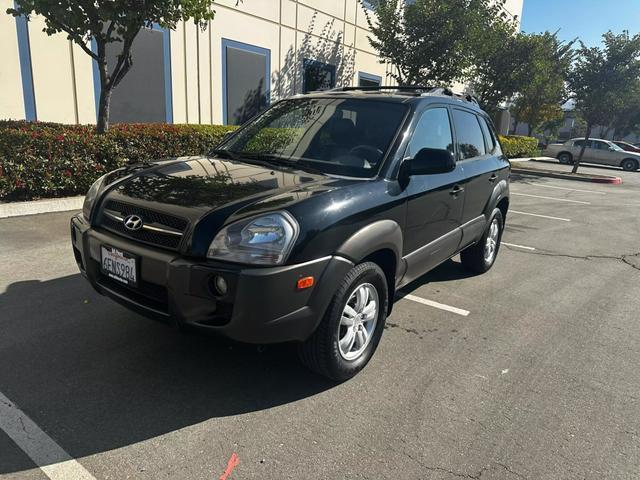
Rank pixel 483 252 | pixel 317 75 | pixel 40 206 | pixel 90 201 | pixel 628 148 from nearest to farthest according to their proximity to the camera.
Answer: pixel 90 201 → pixel 483 252 → pixel 40 206 → pixel 317 75 → pixel 628 148

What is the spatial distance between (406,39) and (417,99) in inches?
486

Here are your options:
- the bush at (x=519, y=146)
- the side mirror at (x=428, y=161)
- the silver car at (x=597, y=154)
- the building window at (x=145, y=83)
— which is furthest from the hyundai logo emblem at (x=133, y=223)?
the silver car at (x=597, y=154)

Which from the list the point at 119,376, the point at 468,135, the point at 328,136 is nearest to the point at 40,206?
the point at 119,376

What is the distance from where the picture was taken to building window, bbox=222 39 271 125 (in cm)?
1239

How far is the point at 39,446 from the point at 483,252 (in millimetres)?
4567

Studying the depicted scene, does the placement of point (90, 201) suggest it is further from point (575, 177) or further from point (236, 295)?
point (575, 177)

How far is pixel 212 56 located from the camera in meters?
11.8

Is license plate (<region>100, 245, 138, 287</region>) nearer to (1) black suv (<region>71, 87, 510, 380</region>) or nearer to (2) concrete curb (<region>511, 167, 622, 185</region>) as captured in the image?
(1) black suv (<region>71, 87, 510, 380</region>)

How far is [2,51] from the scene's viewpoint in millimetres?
8047

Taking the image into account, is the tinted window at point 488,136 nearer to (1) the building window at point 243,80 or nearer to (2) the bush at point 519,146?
(1) the building window at point 243,80

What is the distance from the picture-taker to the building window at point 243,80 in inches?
488

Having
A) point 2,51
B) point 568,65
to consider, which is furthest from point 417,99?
point 568,65

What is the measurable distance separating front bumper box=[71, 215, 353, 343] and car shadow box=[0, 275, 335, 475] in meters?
0.23

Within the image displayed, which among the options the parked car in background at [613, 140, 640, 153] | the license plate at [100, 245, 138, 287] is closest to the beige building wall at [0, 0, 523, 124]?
the license plate at [100, 245, 138, 287]
